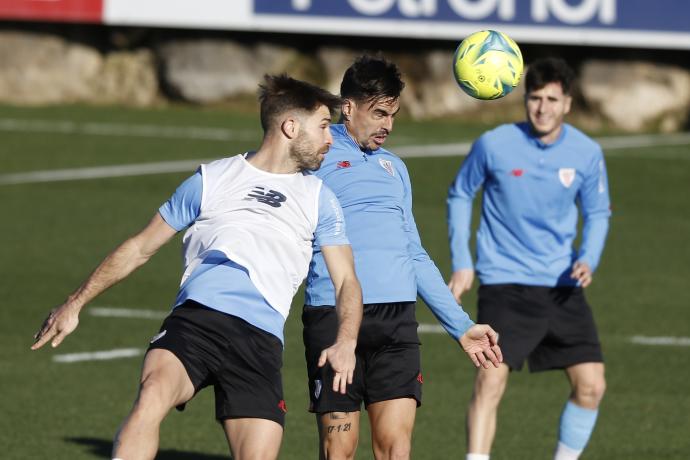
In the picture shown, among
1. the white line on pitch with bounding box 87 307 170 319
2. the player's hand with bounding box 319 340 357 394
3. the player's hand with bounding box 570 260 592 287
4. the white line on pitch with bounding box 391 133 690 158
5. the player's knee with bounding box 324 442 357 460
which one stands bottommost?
the white line on pitch with bounding box 87 307 170 319

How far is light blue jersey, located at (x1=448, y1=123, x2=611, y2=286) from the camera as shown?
381 inches

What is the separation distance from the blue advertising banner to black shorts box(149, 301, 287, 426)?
18515 millimetres

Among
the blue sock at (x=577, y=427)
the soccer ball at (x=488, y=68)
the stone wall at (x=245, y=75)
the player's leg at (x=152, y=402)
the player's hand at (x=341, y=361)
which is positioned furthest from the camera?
the stone wall at (x=245, y=75)

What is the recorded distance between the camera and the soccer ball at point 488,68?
858cm

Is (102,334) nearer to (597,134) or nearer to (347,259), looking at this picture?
(347,259)

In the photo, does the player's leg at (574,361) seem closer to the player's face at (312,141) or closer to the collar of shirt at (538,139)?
the collar of shirt at (538,139)

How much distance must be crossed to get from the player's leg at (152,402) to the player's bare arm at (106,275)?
387 mm

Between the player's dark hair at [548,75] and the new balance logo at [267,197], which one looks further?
the player's dark hair at [548,75]

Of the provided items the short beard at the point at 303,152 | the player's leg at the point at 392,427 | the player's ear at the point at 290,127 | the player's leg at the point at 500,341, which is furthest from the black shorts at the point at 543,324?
the player's ear at the point at 290,127

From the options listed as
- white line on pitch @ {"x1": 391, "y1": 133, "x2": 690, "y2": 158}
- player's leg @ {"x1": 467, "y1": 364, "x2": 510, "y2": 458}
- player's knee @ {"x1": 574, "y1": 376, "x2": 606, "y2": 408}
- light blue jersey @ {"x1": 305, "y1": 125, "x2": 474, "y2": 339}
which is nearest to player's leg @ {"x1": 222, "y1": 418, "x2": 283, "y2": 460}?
light blue jersey @ {"x1": 305, "y1": 125, "x2": 474, "y2": 339}

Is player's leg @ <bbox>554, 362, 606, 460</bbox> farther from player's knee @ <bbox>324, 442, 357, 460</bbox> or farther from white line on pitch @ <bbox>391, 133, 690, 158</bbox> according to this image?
white line on pitch @ <bbox>391, 133, 690, 158</bbox>

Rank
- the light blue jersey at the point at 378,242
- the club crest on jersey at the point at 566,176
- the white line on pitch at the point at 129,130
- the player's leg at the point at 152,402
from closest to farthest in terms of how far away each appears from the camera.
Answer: the player's leg at the point at 152,402 → the light blue jersey at the point at 378,242 → the club crest on jersey at the point at 566,176 → the white line on pitch at the point at 129,130

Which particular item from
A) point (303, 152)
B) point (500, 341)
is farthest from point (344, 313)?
point (500, 341)

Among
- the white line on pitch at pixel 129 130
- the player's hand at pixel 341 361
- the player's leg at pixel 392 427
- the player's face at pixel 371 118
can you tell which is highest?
the player's face at pixel 371 118
